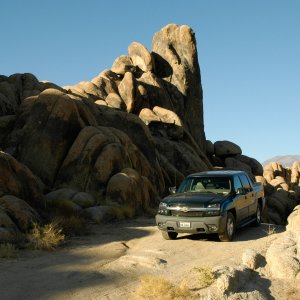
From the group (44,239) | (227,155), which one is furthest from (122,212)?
(227,155)

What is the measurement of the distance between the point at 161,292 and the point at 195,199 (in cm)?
558

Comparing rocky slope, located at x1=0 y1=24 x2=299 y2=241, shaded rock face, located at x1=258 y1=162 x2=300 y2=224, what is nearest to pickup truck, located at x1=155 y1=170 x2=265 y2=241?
rocky slope, located at x1=0 y1=24 x2=299 y2=241

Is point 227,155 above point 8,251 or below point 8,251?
below

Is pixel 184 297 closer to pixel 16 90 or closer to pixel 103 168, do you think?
pixel 103 168

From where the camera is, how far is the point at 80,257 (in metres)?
11.1

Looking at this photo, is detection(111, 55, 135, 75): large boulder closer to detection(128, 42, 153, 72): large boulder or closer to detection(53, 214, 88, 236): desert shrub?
detection(128, 42, 153, 72): large boulder

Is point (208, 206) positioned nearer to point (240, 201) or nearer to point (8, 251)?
point (240, 201)

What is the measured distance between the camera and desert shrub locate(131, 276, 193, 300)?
286 inches

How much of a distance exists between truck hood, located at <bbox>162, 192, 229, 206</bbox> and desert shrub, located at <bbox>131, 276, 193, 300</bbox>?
504cm

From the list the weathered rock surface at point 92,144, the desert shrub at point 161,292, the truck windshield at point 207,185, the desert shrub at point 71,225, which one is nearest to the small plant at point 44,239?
the desert shrub at point 71,225

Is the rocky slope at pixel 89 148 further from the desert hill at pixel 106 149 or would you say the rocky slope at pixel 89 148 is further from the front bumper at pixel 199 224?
the front bumper at pixel 199 224

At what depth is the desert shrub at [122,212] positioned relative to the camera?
1811 cm

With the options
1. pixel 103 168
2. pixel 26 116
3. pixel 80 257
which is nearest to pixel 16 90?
pixel 26 116

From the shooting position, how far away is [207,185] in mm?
14125
